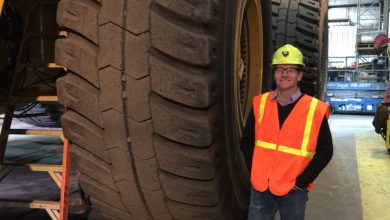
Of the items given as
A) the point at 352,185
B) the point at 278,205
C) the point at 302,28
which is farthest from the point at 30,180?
the point at 352,185

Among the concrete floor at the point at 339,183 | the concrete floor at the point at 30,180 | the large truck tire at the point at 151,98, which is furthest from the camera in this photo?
the concrete floor at the point at 339,183

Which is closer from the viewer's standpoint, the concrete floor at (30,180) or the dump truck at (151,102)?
the dump truck at (151,102)

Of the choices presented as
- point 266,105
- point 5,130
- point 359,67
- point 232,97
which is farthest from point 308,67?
point 359,67

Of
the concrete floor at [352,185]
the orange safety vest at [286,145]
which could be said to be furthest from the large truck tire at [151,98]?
the concrete floor at [352,185]

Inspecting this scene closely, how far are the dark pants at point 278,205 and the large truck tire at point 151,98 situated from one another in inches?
19.0

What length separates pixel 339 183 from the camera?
5156mm

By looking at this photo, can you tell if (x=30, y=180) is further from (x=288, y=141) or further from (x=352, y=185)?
(x=352, y=185)

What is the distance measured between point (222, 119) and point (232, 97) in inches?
10.2

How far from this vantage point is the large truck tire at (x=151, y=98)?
189 centimetres

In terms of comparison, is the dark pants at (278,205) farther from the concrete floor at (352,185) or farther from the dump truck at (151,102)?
the concrete floor at (352,185)

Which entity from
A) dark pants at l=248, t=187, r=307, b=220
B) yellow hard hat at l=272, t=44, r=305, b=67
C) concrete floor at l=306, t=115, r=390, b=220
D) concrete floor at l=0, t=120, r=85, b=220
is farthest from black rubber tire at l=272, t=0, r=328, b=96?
concrete floor at l=0, t=120, r=85, b=220

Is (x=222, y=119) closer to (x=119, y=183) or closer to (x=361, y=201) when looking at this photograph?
(x=119, y=183)

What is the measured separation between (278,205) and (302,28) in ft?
8.48

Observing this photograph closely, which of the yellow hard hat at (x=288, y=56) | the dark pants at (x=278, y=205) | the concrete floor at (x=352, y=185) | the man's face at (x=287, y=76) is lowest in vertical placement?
the concrete floor at (x=352, y=185)
